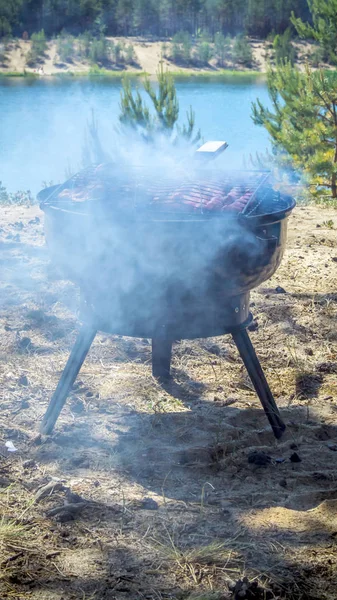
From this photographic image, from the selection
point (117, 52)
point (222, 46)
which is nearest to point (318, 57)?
point (117, 52)

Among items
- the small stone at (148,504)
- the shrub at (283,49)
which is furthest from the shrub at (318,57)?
the small stone at (148,504)

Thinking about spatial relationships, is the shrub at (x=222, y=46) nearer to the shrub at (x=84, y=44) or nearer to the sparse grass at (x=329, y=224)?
the shrub at (x=84, y=44)

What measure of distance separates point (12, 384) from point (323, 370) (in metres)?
1.60

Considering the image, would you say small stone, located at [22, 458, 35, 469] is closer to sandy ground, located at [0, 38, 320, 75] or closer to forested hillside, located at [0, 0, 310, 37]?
forested hillside, located at [0, 0, 310, 37]

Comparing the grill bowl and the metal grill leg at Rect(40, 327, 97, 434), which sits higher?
the grill bowl

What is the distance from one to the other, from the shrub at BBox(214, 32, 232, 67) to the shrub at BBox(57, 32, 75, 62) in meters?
6.67

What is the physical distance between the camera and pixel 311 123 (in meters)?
8.74

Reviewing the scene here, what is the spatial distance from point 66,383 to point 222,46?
2375 centimetres

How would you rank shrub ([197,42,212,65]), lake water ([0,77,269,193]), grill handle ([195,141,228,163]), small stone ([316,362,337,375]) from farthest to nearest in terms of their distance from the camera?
1. shrub ([197,42,212,65])
2. lake water ([0,77,269,193])
3. small stone ([316,362,337,375])
4. grill handle ([195,141,228,163])

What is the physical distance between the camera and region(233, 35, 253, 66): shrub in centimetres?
2417

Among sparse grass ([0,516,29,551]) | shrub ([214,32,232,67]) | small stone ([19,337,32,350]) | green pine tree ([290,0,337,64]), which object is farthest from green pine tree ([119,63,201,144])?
→ shrub ([214,32,232,67])

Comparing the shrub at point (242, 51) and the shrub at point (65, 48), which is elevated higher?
the shrub at point (65, 48)

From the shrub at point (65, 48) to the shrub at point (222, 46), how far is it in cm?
667

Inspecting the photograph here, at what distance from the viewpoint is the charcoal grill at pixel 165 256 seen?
2416 mm
